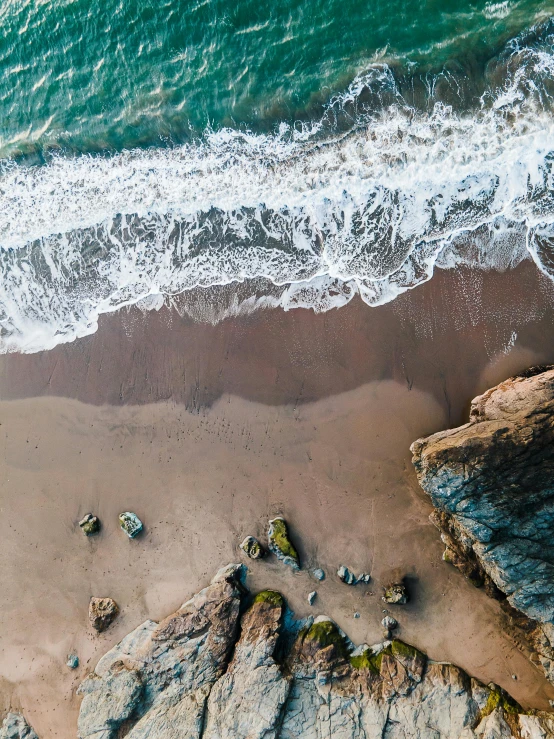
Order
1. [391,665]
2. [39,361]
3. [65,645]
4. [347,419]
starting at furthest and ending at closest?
1. [39,361]
2. [65,645]
3. [347,419]
4. [391,665]

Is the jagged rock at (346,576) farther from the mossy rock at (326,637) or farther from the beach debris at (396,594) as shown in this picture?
the mossy rock at (326,637)

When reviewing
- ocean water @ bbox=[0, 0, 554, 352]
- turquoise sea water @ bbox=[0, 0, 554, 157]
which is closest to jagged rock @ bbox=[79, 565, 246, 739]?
ocean water @ bbox=[0, 0, 554, 352]

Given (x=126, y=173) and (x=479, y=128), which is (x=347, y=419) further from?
(x=126, y=173)

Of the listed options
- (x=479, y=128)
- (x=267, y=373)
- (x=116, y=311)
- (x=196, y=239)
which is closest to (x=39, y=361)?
(x=116, y=311)

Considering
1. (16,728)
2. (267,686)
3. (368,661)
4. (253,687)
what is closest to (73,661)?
(16,728)

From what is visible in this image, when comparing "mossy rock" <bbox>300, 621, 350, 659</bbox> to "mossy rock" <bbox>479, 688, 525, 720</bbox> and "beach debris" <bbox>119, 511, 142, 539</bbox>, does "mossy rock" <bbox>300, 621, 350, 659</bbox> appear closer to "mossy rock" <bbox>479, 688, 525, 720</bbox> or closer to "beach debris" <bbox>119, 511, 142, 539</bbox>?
Answer: "mossy rock" <bbox>479, 688, 525, 720</bbox>

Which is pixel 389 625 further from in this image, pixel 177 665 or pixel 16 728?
pixel 16 728
